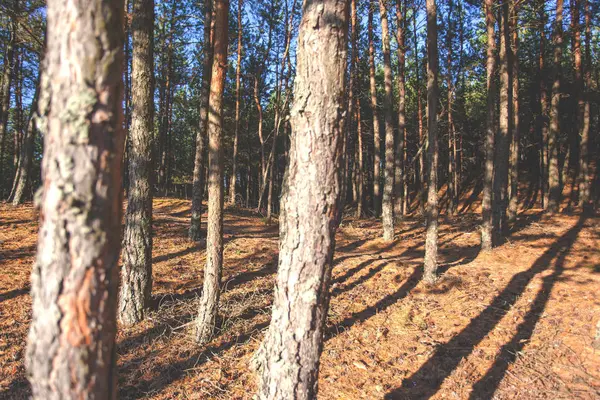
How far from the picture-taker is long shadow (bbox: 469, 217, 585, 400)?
4.50 m

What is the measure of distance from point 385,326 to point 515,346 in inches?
71.6

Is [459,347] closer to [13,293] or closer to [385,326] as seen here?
[385,326]

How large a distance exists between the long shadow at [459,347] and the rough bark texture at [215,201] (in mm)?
2528

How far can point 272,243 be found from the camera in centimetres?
983

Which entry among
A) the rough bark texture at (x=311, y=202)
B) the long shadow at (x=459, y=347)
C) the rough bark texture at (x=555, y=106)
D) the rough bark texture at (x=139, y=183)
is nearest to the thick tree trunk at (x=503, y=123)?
the long shadow at (x=459, y=347)

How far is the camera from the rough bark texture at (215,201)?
5.20 meters

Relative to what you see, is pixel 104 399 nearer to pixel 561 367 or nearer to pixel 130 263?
pixel 130 263

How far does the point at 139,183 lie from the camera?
18.8ft

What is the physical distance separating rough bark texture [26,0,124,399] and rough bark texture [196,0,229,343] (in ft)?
11.4

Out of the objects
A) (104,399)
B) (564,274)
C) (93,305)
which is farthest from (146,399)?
(564,274)

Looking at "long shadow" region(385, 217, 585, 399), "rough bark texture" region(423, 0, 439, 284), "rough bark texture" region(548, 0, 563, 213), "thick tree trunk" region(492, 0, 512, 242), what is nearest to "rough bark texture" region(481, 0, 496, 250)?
"thick tree trunk" region(492, 0, 512, 242)

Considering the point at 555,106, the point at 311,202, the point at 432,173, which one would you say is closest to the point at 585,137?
the point at 555,106

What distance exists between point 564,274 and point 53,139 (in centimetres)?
953

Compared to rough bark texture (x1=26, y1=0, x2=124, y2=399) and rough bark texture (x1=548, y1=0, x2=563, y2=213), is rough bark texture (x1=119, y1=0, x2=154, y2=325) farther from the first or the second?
rough bark texture (x1=548, y1=0, x2=563, y2=213)
